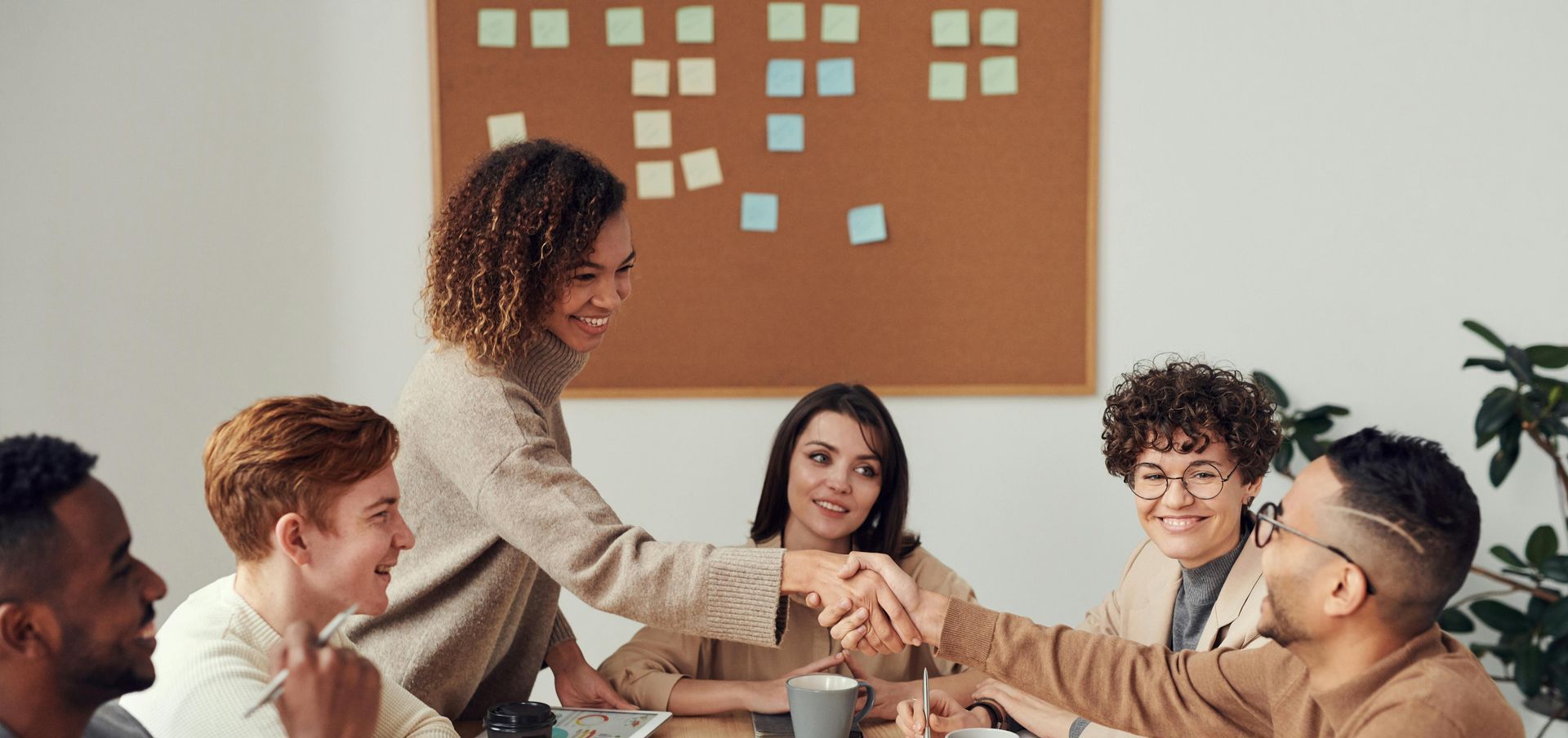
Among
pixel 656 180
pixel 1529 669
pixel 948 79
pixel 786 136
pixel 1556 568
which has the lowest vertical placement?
pixel 1529 669

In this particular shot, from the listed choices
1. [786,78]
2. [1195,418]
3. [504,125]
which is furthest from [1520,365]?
[504,125]

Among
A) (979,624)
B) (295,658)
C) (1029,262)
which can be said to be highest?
(1029,262)

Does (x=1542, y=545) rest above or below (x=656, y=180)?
below

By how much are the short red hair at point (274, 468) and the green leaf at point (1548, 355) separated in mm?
2497

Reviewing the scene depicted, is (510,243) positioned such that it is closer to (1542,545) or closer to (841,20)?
(841,20)

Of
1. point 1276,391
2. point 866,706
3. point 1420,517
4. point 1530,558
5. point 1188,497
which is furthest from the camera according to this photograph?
point 1276,391

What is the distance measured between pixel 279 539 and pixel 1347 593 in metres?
1.10

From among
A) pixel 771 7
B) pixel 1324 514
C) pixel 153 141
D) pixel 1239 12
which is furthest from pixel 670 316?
pixel 1324 514

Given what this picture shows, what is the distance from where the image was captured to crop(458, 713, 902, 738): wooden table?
167 centimetres

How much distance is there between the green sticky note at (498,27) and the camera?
3.02 metres

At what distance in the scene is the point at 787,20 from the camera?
3.02 m

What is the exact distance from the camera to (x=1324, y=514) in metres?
1.20

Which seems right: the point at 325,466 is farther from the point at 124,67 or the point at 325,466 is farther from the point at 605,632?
the point at 124,67

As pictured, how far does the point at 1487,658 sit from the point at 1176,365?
1.61m
